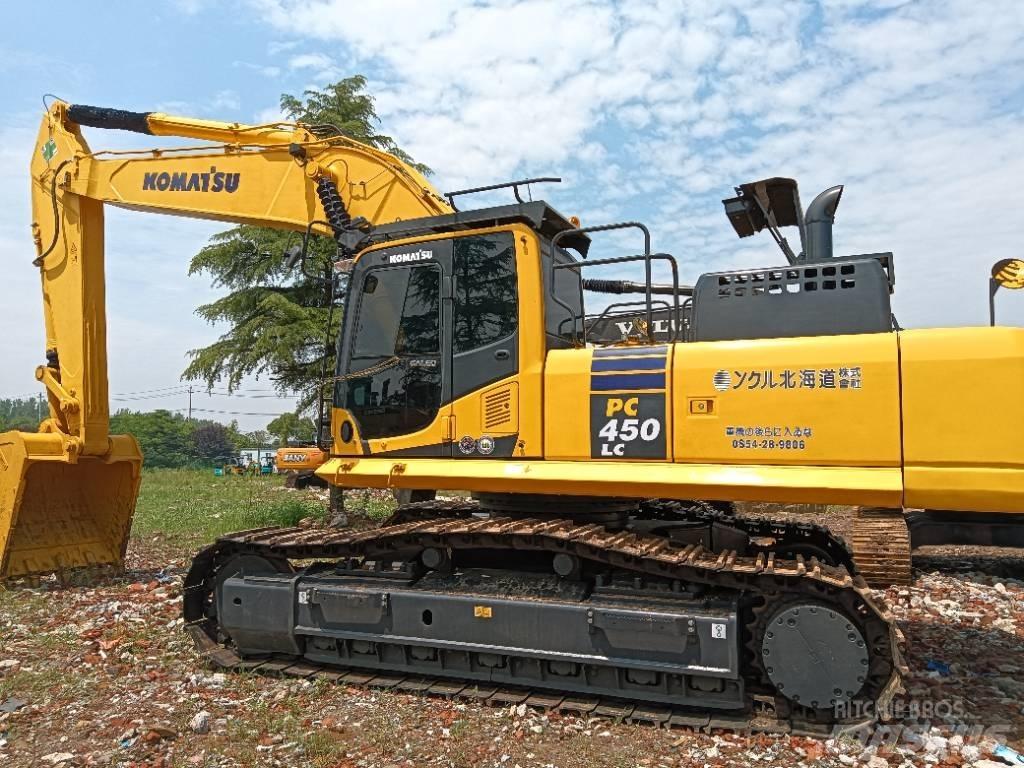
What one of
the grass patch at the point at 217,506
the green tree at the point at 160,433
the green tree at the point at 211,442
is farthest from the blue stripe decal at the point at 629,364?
the green tree at the point at 211,442

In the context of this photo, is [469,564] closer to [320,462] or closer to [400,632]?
[400,632]

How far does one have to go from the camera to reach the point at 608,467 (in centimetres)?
498

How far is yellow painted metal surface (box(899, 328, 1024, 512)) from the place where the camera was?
4242 millimetres

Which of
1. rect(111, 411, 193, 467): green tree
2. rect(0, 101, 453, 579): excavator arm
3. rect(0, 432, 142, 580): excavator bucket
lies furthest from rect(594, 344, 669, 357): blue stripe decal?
rect(111, 411, 193, 467): green tree

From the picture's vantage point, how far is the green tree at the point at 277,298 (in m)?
16.3

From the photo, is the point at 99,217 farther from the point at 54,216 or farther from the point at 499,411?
the point at 499,411

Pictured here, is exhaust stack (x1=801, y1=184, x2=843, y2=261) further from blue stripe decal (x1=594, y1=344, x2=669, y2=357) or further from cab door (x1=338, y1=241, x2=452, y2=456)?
cab door (x1=338, y1=241, x2=452, y2=456)

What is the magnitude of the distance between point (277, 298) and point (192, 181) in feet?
31.3

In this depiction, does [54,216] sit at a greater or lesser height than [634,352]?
greater

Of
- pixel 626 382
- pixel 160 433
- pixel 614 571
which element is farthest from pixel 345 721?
pixel 160 433

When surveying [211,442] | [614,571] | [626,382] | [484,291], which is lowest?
[211,442]

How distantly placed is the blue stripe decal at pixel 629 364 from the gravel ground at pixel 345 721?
7.41 ft

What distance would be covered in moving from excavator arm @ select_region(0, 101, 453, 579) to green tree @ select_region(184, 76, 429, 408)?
7.64 metres

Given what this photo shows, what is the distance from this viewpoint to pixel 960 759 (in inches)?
162
